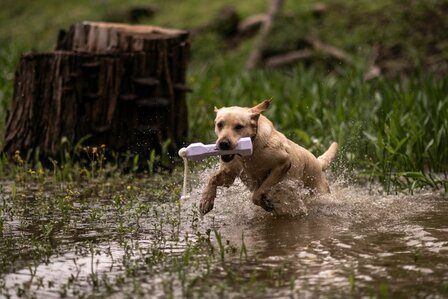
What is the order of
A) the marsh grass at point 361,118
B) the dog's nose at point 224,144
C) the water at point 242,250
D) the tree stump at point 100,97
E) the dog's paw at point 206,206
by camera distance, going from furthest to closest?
the tree stump at point 100,97 → the marsh grass at point 361,118 → the dog's paw at point 206,206 → the dog's nose at point 224,144 → the water at point 242,250

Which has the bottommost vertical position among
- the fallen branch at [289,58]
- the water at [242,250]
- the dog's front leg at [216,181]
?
the water at [242,250]

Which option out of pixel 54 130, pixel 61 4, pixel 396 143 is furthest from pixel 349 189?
pixel 61 4

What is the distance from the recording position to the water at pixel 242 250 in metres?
4.98

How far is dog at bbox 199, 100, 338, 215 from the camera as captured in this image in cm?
646

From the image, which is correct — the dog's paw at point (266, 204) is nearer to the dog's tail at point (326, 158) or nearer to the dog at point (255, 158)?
the dog at point (255, 158)

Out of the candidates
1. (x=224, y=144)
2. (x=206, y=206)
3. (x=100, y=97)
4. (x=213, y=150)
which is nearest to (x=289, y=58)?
(x=100, y=97)

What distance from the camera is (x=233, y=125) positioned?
254 inches

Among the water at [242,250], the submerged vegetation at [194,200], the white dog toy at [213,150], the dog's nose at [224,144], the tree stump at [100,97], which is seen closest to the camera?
the water at [242,250]

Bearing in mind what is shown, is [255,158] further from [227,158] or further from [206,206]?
[206,206]

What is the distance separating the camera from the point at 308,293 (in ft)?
15.9

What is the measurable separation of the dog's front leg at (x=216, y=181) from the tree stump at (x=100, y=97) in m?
2.99

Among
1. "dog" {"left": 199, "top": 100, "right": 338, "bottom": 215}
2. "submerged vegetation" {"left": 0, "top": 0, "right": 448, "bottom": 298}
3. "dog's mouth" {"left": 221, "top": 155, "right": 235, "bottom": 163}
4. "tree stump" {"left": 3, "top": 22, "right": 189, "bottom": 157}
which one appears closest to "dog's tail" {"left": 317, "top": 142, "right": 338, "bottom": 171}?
"dog" {"left": 199, "top": 100, "right": 338, "bottom": 215}

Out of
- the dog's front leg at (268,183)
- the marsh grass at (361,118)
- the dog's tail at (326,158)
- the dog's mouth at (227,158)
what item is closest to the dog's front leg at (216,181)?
the dog's front leg at (268,183)

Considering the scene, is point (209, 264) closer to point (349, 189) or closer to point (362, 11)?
point (349, 189)
